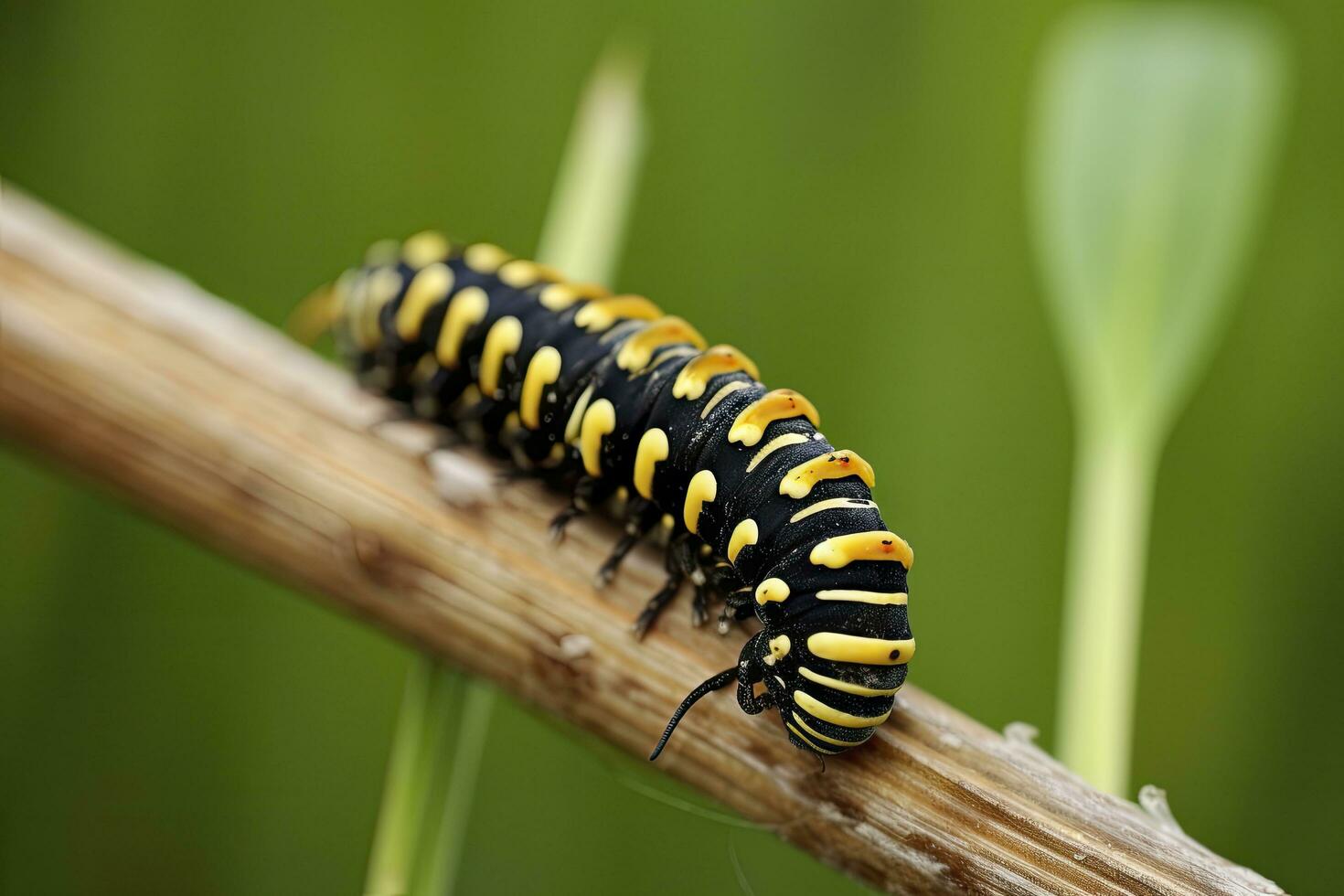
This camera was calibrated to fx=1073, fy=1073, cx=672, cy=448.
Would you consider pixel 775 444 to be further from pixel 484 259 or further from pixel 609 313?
pixel 484 259

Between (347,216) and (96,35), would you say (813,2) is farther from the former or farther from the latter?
(96,35)

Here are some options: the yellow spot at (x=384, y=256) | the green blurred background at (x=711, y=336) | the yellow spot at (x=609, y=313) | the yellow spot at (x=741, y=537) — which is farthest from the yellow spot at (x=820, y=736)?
the green blurred background at (x=711, y=336)

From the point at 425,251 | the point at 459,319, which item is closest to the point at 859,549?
the point at 459,319

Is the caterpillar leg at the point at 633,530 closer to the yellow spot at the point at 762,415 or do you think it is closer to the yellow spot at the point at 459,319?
the yellow spot at the point at 762,415

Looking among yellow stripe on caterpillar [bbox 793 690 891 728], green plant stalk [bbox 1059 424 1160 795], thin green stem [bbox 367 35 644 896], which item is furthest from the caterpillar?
green plant stalk [bbox 1059 424 1160 795]

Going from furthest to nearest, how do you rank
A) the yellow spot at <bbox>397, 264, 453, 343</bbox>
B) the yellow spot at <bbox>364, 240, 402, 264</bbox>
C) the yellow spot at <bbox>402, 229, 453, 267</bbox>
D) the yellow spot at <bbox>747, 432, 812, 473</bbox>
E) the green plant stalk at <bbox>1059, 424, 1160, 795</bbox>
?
the yellow spot at <bbox>364, 240, 402, 264</bbox>, the yellow spot at <bbox>402, 229, 453, 267</bbox>, the yellow spot at <bbox>397, 264, 453, 343</bbox>, the yellow spot at <bbox>747, 432, 812, 473</bbox>, the green plant stalk at <bbox>1059, 424, 1160, 795</bbox>

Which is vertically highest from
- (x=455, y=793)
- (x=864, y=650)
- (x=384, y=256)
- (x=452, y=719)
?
(x=384, y=256)

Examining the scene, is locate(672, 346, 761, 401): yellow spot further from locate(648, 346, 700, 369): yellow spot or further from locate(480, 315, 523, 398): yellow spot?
locate(480, 315, 523, 398): yellow spot
